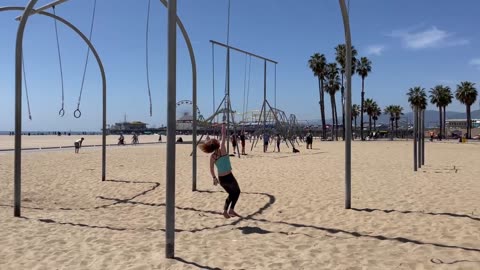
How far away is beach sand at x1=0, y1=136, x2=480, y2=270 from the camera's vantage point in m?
4.80

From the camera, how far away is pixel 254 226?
258 inches

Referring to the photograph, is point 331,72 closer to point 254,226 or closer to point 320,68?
point 320,68

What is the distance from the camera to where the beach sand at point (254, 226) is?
4805mm

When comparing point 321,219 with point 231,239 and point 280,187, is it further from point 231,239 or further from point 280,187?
point 280,187

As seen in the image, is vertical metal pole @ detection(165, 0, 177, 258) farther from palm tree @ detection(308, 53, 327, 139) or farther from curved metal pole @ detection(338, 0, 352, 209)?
palm tree @ detection(308, 53, 327, 139)

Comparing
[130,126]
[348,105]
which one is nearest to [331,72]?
[348,105]

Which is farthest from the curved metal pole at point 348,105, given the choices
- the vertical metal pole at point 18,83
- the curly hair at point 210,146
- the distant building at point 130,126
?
the distant building at point 130,126

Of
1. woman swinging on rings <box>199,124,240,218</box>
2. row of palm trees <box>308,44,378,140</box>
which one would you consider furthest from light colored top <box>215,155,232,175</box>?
row of palm trees <box>308,44,378,140</box>

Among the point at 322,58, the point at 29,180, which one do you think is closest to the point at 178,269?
the point at 29,180

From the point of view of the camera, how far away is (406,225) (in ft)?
20.7

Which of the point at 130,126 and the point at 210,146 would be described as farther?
the point at 130,126

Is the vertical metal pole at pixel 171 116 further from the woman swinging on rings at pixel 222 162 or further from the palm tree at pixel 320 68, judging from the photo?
the palm tree at pixel 320 68

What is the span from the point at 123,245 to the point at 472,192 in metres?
7.64

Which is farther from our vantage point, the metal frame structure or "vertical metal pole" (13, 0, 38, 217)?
"vertical metal pole" (13, 0, 38, 217)
